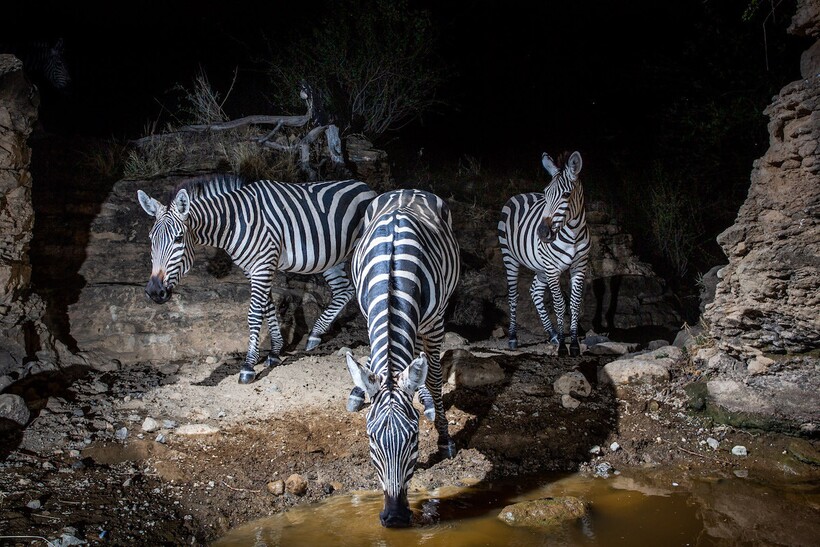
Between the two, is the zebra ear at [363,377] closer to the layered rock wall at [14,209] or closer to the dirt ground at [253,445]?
the dirt ground at [253,445]

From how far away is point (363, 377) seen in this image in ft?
11.0

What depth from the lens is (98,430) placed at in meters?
5.07

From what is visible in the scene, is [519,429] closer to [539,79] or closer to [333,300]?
[333,300]

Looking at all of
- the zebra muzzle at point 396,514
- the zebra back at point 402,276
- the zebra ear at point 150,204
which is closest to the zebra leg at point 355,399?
the zebra back at point 402,276

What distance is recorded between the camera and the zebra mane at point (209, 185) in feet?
22.7

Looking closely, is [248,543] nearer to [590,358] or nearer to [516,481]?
[516,481]

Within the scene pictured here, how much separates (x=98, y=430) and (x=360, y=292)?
2.68m

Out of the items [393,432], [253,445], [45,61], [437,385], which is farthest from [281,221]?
[45,61]

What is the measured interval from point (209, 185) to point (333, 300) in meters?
2.15

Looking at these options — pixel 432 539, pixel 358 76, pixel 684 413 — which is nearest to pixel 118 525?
pixel 432 539

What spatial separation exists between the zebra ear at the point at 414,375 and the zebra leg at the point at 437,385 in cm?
135

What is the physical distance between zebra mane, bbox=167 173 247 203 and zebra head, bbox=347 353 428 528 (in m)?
4.36

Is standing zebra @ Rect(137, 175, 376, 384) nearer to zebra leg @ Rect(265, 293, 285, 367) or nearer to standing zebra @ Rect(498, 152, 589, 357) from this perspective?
zebra leg @ Rect(265, 293, 285, 367)

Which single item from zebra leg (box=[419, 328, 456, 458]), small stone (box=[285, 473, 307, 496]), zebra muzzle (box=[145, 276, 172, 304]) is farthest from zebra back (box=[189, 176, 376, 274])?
small stone (box=[285, 473, 307, 496])
